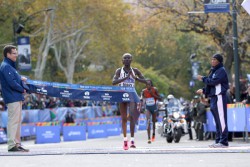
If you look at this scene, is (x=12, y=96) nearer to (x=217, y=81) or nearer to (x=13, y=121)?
(x=13, y=121)

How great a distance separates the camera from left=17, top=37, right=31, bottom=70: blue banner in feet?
131

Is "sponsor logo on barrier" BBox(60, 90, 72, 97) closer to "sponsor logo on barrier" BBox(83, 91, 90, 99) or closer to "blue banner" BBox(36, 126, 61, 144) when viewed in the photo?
"sponsor logo on barrier" BBox(83, 91, 90, 99)

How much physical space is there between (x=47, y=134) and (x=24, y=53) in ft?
34.1

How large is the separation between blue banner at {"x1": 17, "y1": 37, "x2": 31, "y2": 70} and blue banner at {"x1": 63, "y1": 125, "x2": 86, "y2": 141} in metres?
8.45

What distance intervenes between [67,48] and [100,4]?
1281 cm

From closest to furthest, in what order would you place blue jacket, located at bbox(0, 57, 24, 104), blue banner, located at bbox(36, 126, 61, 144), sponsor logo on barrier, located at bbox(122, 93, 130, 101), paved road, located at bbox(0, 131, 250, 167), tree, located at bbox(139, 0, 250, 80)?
paved road, located at bbox(0, 131, 250, 167) < blue jacket, located at bbox(0, 57, 24, 104) < sponsor logo on barrier, located at bbox(122, 93, 130, 101) < blue banner, located at bbox(36, 126, 61, 144) < tree, located at bbox(139, 0, 250, 80)

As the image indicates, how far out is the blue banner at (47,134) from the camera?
1200 inches

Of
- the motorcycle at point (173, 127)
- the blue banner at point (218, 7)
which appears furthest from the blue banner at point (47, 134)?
the blue banner at point (218, 7)

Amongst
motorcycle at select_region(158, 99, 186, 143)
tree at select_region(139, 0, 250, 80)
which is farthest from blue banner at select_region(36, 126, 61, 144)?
tree at select_region(139, 0, 250, 80)

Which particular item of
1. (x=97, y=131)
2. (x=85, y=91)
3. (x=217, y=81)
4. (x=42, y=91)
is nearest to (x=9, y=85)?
(x=42, y=91)

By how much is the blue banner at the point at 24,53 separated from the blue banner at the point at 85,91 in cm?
2390

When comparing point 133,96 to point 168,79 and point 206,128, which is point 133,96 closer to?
point 206,128
